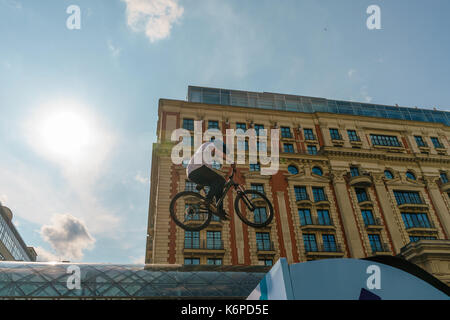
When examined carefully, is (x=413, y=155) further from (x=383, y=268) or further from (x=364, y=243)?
(x=383, y=268)

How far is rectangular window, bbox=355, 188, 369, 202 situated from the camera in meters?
37.0

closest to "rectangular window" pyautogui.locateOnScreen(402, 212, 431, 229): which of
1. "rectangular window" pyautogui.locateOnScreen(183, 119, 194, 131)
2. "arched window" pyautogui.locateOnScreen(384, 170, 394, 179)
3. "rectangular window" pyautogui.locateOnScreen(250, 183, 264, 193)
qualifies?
"arched window" pyautogui.locateOnScreen(384, 170, 394, 179)

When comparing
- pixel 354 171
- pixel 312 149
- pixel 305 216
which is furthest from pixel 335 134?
pixel 305 216

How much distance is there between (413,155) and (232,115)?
80.8 ft

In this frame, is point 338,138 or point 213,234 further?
point 338,138

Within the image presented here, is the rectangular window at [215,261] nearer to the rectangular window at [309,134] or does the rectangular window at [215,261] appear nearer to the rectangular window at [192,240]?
the rectangular window at [192,240]

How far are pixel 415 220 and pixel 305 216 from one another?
43.7 feet

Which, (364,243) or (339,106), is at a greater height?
(339,106)

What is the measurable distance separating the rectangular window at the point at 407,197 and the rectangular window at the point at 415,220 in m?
1.55

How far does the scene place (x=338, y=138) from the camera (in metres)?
42.0

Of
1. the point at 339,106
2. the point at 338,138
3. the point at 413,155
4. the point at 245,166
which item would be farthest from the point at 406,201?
the point at 245,166

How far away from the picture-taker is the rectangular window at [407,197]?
37.3 m

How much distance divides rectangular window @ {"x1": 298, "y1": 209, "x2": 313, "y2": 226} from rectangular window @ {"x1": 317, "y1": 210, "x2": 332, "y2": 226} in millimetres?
1165
